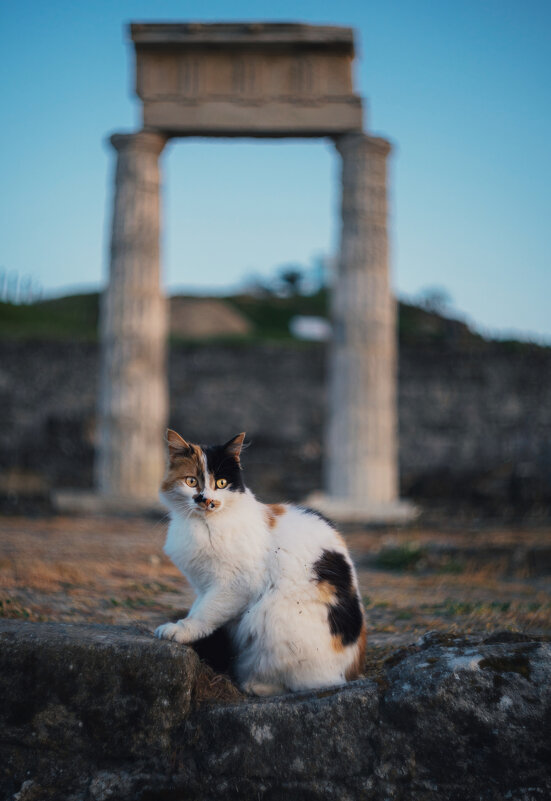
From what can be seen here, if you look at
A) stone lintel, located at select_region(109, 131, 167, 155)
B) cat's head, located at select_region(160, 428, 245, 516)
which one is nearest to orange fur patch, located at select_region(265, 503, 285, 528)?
cat's head, located at select_region(160, 428, 245, 516)

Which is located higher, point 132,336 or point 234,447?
point 132,336

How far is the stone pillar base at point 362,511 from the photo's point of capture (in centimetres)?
932

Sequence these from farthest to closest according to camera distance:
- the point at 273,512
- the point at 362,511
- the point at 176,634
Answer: the point at 362,511 < the point at 273,512 < the point at 176,634

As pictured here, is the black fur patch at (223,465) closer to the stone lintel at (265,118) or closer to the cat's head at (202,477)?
the cat's head at (202,477)

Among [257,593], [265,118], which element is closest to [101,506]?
[265,118]

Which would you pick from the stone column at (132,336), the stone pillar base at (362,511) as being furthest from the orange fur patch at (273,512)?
the stone column at (132,336)

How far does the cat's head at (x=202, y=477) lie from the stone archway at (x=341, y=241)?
7.02 m

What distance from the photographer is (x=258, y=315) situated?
23031mm

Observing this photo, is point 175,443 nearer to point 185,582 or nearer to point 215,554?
point 215,554

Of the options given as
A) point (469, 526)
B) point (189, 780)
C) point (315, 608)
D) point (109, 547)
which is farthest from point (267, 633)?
point (469, 526)

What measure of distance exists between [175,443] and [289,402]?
45.2 feet

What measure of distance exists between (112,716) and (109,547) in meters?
4.87

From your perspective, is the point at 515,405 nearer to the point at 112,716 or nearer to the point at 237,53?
the point at 237,53

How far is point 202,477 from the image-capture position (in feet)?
8.16
